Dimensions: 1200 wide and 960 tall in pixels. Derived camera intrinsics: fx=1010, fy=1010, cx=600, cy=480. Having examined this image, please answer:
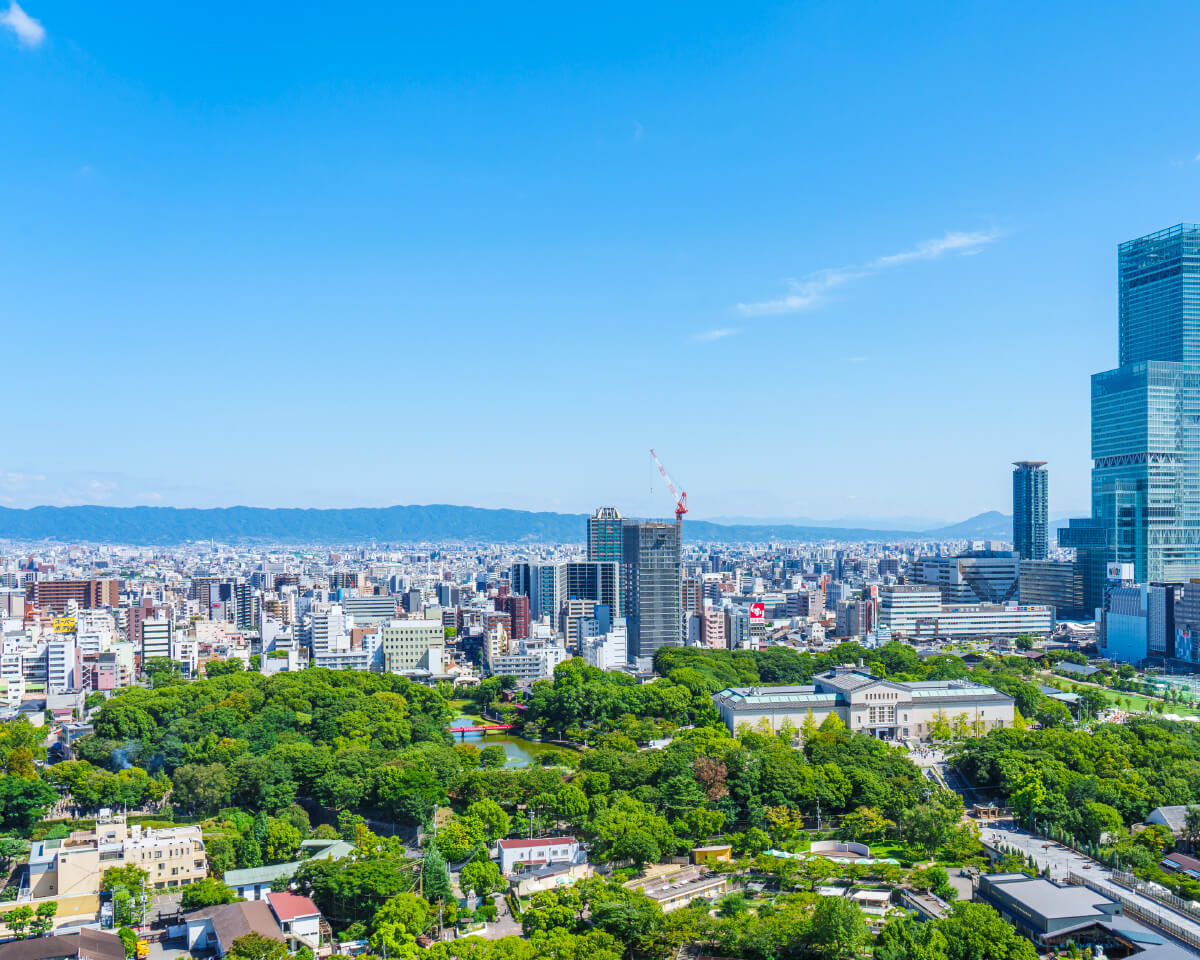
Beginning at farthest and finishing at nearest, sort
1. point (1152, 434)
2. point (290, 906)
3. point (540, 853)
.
A: point (1152, 434) → point (540, 853) → point (290, 906)

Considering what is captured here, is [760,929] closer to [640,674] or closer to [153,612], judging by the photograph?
[640,674]

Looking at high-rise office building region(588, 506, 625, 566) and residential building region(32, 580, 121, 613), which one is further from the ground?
high-rise office building region(588, 506, 625, 566)

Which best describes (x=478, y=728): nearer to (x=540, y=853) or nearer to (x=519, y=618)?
(x=540, y=853)

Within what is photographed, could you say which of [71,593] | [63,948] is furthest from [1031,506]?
[63,948]

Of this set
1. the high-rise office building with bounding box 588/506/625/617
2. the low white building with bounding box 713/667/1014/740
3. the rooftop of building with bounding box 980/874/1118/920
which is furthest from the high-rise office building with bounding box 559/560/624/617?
the rooftop of building with bounding box 980/874/1118/920

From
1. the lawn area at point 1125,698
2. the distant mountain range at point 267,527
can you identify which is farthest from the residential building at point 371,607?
the distant mountain range at point 267,527

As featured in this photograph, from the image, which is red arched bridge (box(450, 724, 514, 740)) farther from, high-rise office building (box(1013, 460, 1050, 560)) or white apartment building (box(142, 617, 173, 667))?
high-rise office building (box(1013, 460, 1050, 560))
